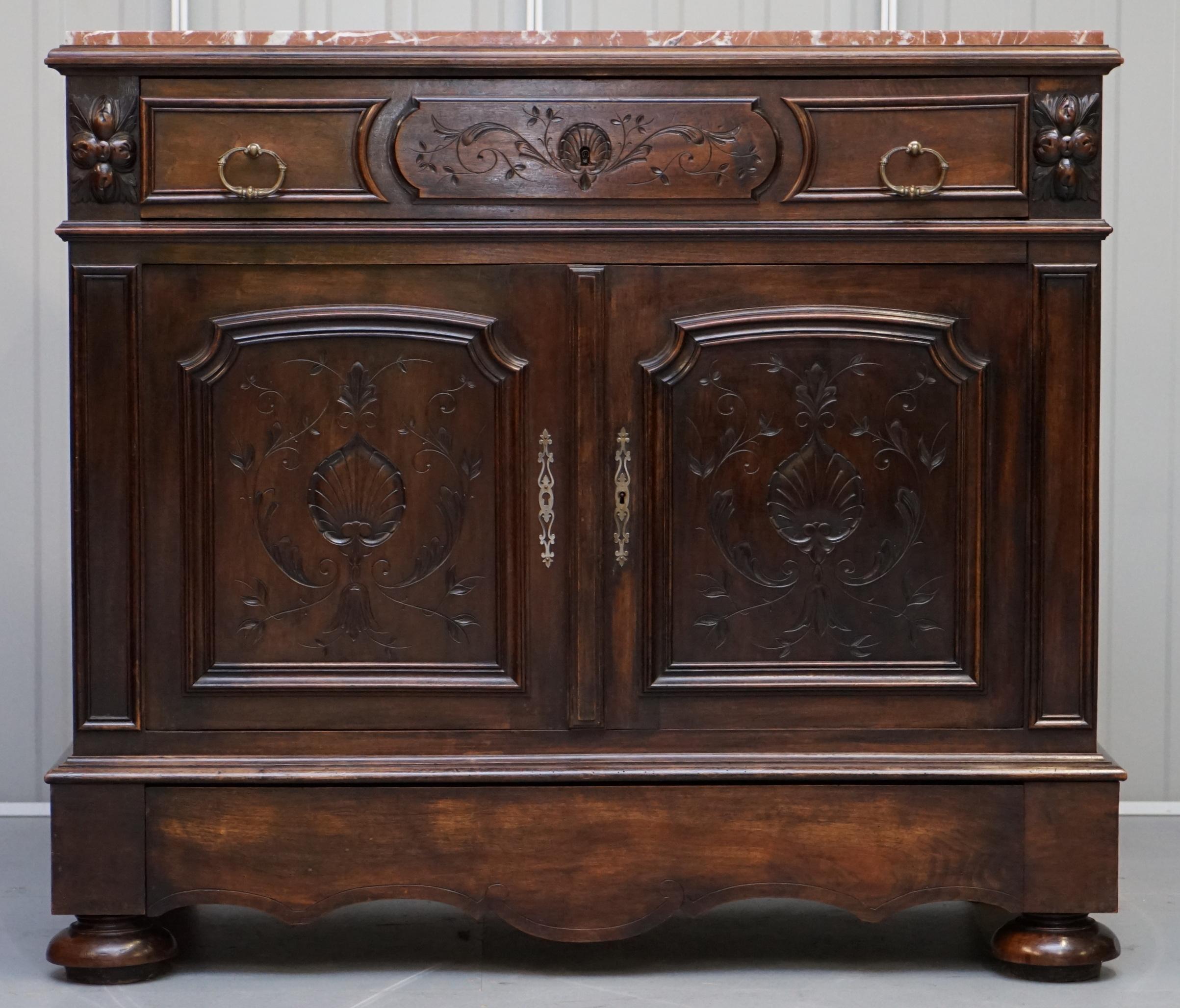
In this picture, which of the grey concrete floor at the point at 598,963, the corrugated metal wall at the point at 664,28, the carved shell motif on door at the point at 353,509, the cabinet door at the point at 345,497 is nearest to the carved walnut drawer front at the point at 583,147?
the cabinet door at the point at 345,497

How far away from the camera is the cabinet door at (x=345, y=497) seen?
1938 mm

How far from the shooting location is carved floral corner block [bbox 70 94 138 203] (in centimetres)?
189

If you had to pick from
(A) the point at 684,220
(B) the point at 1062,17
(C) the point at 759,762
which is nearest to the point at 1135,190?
(B) the point at 1062,17

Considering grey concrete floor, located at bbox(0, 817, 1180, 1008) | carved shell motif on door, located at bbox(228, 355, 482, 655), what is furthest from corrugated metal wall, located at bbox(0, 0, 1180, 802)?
carved shell motif on door, located at bbox(228, 355, 482, 655)

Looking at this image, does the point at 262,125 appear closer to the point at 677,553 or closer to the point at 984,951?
the point at 677,553

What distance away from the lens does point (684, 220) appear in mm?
1928

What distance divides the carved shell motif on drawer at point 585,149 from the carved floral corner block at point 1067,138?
0.37 metres

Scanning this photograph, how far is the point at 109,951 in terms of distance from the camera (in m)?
1.95

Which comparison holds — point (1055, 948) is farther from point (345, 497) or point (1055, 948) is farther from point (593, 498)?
point (345, 497)

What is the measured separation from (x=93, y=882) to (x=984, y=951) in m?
1.30

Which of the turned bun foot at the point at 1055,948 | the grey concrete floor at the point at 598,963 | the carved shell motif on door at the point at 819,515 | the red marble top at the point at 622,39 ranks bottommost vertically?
the grey concrete floor at the point at 598,963

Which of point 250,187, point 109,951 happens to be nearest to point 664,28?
point 250,187

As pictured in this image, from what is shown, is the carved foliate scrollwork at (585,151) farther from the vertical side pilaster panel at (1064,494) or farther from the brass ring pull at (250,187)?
the vertical side pilaster panel at (1064,494)

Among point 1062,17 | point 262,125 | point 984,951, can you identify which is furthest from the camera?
point 1062,17
